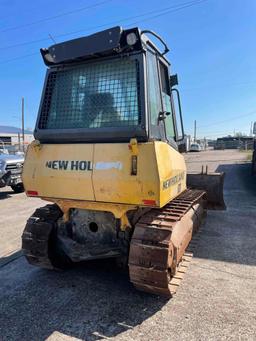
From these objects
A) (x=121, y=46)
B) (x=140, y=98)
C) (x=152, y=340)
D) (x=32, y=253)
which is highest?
(x=121, y=46)

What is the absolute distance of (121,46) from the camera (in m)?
3.59

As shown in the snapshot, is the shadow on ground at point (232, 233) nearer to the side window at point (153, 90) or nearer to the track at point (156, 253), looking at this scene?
the track at point (156, 253)

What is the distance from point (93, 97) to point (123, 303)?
2445 millimetres

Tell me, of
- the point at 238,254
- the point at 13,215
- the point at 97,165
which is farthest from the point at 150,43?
the point at 13,215

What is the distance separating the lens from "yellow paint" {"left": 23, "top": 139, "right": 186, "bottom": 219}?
131 inches

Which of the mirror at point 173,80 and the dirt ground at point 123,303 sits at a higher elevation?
the mirror at point 173,80

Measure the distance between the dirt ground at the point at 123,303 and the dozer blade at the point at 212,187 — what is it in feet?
5.14

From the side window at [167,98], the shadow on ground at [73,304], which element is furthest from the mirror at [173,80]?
the shadow on ground at [73,304]

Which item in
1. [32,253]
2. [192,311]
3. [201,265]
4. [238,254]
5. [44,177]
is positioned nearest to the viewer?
[192,311]

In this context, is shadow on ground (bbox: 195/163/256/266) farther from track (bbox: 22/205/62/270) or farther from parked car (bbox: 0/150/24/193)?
parked car (bbox: 0/150/24/193)

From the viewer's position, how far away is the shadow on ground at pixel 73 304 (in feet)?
10.5

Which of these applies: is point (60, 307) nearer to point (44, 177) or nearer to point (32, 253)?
point (32, 253)

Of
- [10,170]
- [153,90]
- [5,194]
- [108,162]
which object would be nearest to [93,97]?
[153,90]

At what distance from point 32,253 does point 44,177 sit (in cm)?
114
